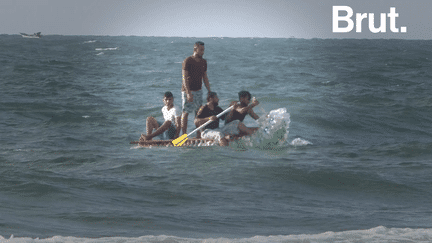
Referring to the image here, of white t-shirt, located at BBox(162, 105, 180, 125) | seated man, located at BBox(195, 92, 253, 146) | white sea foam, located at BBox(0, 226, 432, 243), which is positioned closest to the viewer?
white sea foam, located at BBox(0, 226, 432, 243)

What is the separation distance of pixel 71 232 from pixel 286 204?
3108 mm

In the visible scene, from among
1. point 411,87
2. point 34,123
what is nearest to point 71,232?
point 34,123

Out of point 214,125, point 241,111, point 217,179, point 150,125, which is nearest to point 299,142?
point 241,111

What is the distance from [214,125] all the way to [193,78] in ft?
4.09

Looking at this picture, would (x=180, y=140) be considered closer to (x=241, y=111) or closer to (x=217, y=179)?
(x=241, y=111)

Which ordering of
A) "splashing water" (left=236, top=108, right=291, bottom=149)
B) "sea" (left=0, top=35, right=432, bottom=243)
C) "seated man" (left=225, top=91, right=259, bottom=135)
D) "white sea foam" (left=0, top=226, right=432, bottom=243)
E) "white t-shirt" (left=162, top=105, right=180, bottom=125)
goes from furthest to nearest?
1. "splashing water" (left=236, top=108, right=291, bottom=149)
2. "white t-shirt" (left=162, top=105, right=180, bottom=125)
3. "seated man" (left=225, top=91, right=259, bottom=135)
4. "sea" (left=0, top=35, right=432, bottom=243)
5. "white sea foam" (left=0, top=226, right=432, bottom=243)

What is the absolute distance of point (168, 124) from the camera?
10734 mm

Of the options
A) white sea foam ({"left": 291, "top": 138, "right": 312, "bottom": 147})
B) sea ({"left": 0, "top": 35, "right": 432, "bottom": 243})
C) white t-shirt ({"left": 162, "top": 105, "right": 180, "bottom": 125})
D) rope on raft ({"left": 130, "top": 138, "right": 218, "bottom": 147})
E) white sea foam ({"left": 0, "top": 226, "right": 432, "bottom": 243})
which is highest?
white t-shirt ({"left": 162, "top": 105, "right": 180, "bottom": 125})

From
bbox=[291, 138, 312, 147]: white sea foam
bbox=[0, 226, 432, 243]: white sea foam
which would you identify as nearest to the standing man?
bbox=[291, 138, 312, 147]: white sea foam

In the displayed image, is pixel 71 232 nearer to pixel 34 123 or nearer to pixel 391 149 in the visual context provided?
pixel 391 149

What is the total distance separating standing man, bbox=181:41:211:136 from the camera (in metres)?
10.1

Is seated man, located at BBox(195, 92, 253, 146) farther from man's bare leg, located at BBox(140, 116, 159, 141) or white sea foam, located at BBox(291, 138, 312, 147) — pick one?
→ white sea foam, located at BBox(291, 138, 312, 147)

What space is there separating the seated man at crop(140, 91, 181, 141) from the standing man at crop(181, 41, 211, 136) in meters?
0.32

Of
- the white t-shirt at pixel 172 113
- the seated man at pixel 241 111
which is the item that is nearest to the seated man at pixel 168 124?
the white t-shirt at pixel 172 113
